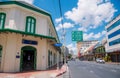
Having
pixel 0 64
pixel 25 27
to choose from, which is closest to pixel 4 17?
pixel 25 27

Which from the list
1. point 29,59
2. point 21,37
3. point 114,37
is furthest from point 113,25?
point 21,37

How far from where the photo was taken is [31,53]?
65.4 ft

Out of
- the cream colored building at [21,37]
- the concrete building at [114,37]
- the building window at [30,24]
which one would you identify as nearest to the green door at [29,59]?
the cream colored building at [21,37]

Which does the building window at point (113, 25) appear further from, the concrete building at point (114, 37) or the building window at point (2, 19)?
the building window at point (2, 19)

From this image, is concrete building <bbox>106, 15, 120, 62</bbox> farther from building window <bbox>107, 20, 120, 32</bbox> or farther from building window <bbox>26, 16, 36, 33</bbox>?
building window <bbox>26, 16, 36, 33</bbox>

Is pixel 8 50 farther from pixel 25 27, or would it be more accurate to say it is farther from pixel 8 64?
pixel 25 27

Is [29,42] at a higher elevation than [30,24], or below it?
below

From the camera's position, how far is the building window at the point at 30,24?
61.8 feet

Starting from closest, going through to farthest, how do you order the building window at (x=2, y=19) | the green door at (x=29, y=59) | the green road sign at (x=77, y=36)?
the building window at (x=2, y=19) → the green door at (x=29, y=59) → the green road sign at (x=77, y=36)

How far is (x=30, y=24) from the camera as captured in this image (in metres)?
19.1

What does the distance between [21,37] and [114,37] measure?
4050 cm

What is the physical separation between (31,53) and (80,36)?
1351 centimetres

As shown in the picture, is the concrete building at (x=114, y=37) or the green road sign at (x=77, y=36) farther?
the concrete building at (x=114, y=37)

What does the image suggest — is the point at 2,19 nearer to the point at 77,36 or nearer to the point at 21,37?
the point at 21,37
